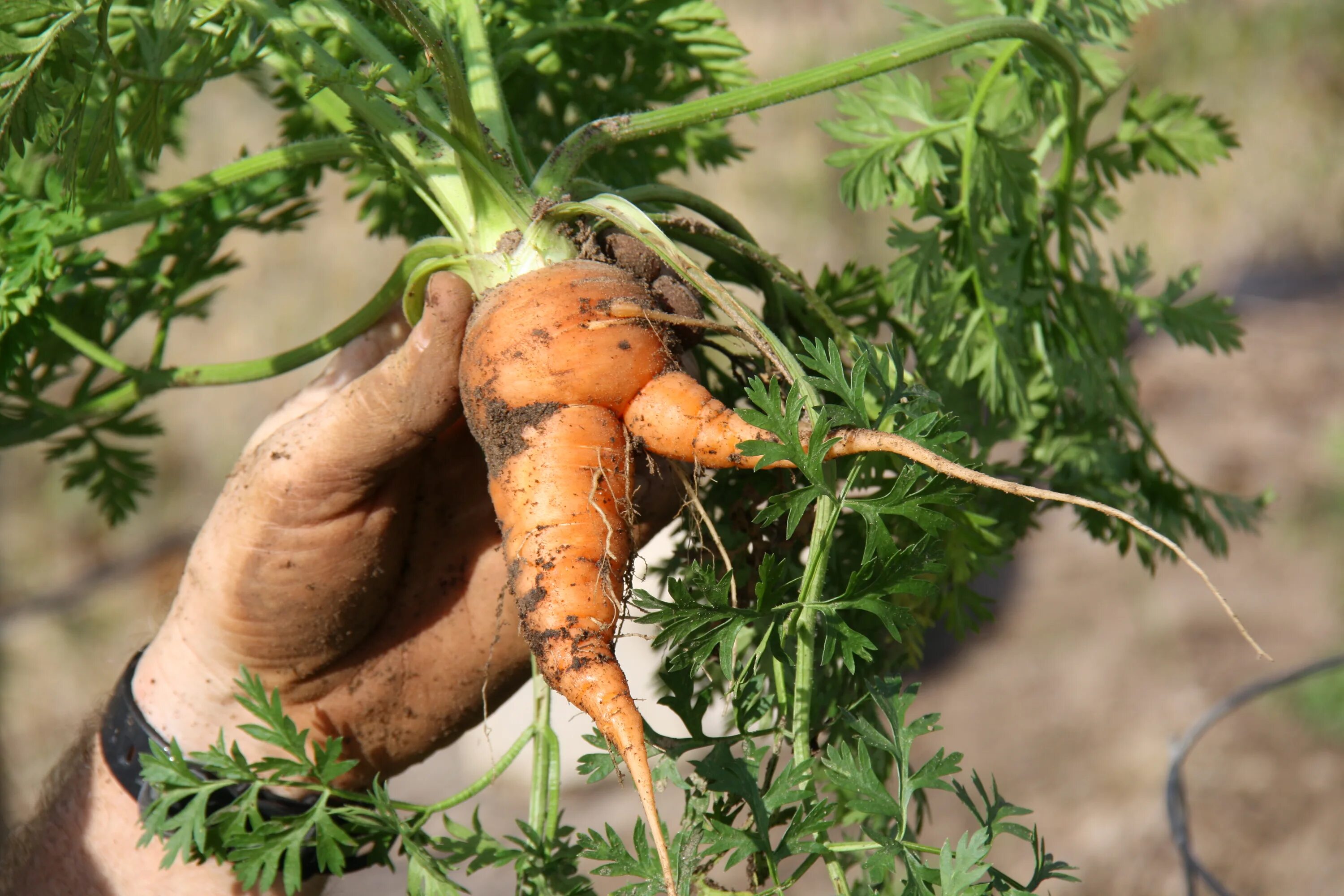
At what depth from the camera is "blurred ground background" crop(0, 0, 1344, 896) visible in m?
3.27

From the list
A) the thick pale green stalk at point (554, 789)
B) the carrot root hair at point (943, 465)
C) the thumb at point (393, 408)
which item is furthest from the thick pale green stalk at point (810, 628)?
the thumb at point (393, 408)

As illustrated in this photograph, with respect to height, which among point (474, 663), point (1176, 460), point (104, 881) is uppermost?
point (474, 663)

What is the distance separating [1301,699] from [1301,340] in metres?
2.07

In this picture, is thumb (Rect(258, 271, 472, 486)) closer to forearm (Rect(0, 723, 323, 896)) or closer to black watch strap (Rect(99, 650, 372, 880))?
black watch strap (Rect(99, 650, 372, 880))

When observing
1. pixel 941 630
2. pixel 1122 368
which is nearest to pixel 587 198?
pixel 1122 368

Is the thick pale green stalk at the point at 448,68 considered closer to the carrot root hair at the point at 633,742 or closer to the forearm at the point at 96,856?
the carrot root hair at the point at 633,742

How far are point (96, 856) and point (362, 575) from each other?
575 millimetres

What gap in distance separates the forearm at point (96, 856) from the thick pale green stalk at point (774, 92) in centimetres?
103

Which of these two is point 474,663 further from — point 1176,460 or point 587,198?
point 1176,460

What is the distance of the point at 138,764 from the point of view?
4.33 feet

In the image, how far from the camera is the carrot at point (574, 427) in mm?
1068

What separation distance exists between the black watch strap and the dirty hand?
0.02 metres

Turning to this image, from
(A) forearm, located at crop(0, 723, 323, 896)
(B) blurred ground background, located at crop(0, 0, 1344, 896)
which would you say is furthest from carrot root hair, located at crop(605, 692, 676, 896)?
(B) blurred ground background, located at crop(0, 0, 1344, 896)

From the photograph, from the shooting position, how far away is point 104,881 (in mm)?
1367
